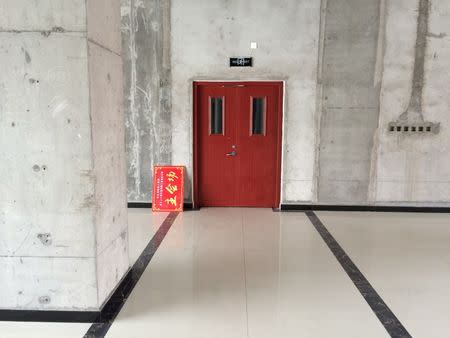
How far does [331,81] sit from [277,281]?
3624mm

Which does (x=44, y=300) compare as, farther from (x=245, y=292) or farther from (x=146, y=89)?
(x=146, y=89)

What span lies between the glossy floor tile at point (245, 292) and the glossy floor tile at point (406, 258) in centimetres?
29

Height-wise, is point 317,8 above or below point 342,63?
above

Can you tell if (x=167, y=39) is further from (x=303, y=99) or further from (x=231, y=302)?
(x=231, y=302)

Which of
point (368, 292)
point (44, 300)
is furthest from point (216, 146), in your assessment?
point (44, 300)

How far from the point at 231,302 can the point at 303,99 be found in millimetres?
3855

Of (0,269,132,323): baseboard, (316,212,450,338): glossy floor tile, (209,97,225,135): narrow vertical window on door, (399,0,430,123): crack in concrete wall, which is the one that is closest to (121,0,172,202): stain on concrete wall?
(209,97,225,135): narrow vertical window on door

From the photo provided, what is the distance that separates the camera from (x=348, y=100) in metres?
5.99

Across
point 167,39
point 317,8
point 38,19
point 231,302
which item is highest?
point 317,8

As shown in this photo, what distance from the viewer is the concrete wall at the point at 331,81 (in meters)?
5.84

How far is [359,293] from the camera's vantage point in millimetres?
3299

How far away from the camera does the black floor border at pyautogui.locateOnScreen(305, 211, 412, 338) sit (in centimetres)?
275

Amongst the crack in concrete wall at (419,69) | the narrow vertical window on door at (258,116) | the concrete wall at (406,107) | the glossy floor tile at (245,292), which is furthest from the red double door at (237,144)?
the crack in concrete wall at (419,69)

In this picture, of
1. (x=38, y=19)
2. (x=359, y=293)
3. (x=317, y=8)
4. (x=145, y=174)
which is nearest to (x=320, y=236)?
(x=359, y=293)
